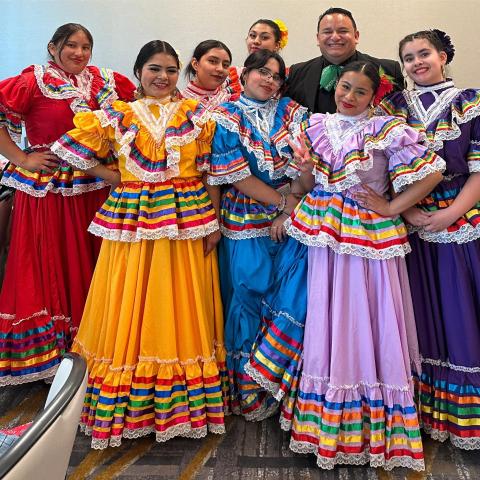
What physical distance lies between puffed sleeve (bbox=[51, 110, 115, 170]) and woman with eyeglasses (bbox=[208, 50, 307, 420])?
1.30 ft

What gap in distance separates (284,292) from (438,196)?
63 cm

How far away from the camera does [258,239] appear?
1.91 meters

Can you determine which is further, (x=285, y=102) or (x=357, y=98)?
(x=285, y=102)

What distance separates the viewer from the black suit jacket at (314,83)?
2131mm

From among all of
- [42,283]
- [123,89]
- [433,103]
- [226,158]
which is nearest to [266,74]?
[226,158]

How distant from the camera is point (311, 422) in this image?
171 cm

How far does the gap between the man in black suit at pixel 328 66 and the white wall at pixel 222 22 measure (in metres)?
1.23

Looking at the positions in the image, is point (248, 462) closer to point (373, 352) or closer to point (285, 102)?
point (373, 352)

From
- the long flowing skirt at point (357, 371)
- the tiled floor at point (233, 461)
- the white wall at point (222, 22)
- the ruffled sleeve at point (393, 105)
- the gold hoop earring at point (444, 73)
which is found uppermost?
the white wall at point (222, 22)

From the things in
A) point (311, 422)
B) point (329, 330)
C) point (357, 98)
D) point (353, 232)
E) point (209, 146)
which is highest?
point (357, 98)

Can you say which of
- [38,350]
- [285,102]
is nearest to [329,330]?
[285,102]

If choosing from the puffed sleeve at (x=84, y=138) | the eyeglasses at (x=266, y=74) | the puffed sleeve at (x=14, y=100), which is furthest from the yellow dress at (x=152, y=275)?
the puffed sleeve at (x=14, y=100)

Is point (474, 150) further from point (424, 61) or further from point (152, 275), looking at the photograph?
point (152, 275)

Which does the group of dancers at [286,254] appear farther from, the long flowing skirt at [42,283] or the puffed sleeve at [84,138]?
the long flowing skirt at [42,283]
